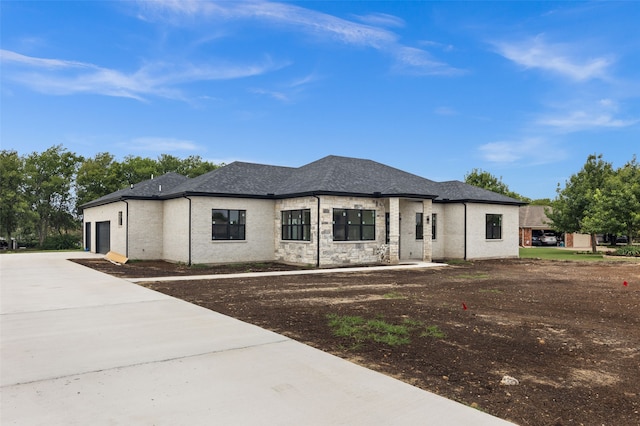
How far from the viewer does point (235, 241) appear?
69.1 feet

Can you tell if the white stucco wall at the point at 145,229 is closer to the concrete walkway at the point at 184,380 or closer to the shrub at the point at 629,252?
the concrete walkway at the point at 184,380

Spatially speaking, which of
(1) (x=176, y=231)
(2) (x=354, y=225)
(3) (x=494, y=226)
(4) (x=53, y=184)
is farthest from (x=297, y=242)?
(4) (x=53, y=184)

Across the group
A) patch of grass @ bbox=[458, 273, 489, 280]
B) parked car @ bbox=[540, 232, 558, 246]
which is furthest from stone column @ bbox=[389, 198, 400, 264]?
parked car @ bbox=[540, 232, 558, 246]

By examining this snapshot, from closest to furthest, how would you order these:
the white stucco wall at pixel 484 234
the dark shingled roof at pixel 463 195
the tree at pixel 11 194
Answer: the white stucco wall at pixel 484 234 → the dark shingled roof at pixel 463 195 → the tree at pixel 11 194

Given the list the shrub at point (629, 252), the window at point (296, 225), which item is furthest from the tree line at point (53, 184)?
the shrub at point (629, 252)

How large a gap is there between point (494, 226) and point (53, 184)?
46.9 meters

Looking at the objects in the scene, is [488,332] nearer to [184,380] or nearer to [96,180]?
[184,380]

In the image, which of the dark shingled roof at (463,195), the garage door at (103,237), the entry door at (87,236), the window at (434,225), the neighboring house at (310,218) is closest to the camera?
the neighboring house at (310,218)

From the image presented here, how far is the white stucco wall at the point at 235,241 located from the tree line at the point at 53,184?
101 feet

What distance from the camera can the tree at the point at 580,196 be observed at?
3562cm

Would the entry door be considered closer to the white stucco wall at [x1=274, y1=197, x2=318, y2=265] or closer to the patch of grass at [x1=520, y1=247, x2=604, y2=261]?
the white stucco wall at [x1=274, y1=197, x2=318, y2=265]

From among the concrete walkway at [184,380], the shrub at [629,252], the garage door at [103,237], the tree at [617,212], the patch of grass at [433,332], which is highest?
the tree at [617,212]

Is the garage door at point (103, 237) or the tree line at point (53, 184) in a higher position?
the tree line at point (53, 184)

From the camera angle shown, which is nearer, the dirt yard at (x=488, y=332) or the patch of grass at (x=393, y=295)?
the dirt yard at (x=488, y=332)
